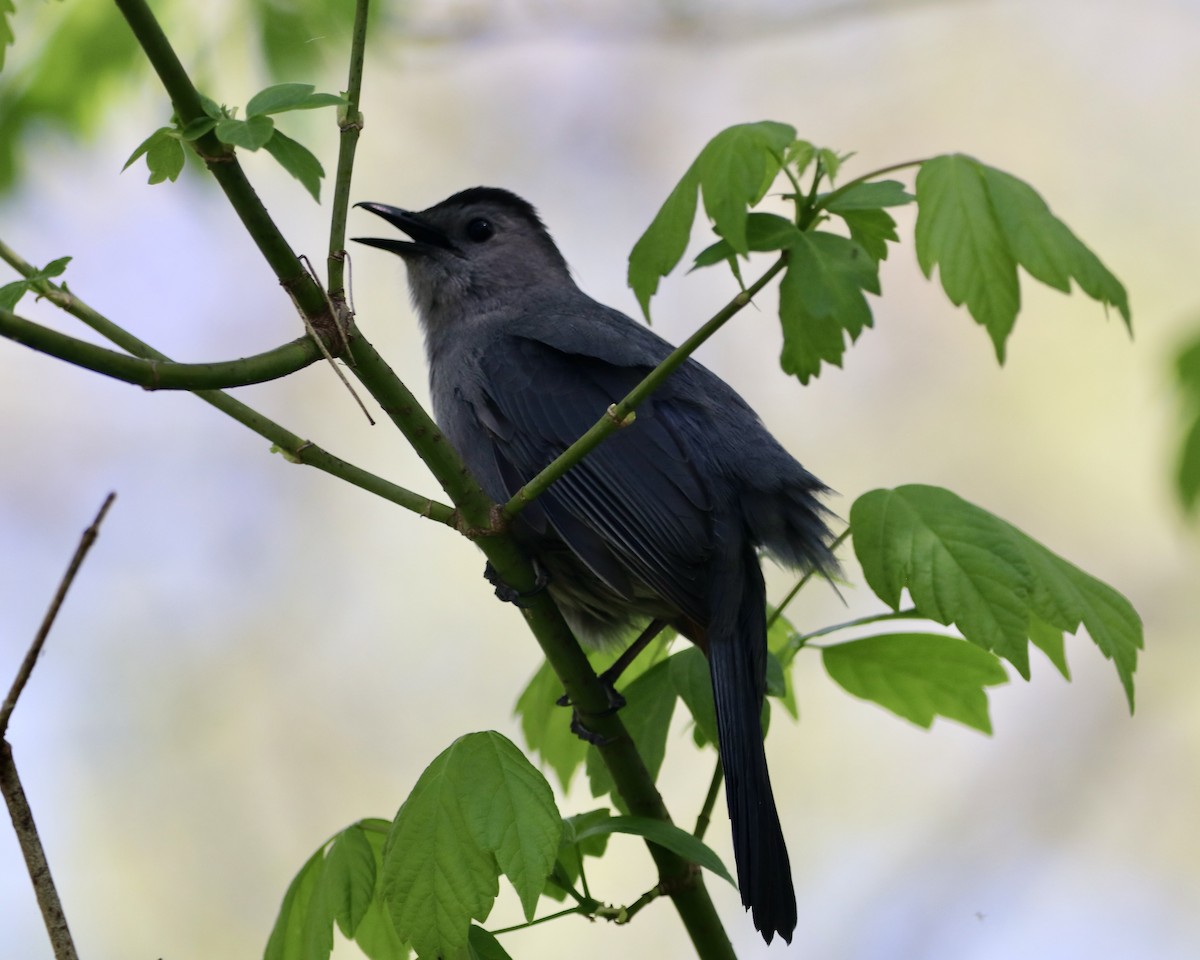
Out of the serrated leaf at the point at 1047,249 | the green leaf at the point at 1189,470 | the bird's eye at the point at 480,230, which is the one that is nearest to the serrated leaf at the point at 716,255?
the serrated leaf at the point at 1047,249

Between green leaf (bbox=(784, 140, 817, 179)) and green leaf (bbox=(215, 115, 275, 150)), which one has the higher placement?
green leaf (bbox=(215, 115, 275, 150))

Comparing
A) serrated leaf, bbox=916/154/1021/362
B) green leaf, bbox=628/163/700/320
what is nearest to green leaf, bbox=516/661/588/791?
green leaf, bbox=628/163/700/320

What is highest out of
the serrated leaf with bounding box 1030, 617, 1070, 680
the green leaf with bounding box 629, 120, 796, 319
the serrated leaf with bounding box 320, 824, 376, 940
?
the green leaf with bounding box 629, 120, 796, 319

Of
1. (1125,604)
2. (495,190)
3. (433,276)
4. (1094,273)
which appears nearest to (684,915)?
(1125,604)

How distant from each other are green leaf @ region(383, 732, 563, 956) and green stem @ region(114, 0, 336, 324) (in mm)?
622

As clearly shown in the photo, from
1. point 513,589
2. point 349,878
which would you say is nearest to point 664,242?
point 513,589

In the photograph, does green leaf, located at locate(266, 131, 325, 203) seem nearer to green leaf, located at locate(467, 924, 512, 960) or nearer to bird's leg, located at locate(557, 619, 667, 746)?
bird's leg, located at locate(557, 619, 667, 746)

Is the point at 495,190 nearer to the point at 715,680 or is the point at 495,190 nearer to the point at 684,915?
the point at 715,680

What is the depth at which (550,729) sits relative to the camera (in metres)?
2.60

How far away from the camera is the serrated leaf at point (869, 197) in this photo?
1726 mm

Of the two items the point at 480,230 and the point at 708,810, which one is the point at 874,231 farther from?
the point at 480,230

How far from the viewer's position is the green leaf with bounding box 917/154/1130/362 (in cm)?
183

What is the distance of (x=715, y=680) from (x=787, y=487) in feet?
2.41

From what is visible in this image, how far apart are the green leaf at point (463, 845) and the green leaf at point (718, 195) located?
2.33 feet
